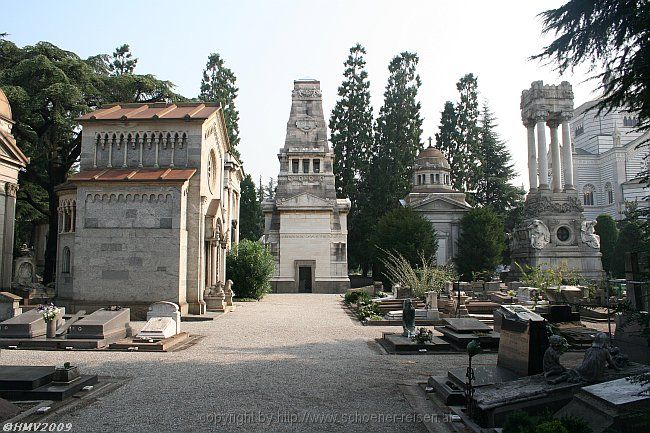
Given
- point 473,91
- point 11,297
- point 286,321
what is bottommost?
point 286,321

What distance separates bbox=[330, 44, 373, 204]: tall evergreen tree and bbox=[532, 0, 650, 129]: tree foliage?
3924cm

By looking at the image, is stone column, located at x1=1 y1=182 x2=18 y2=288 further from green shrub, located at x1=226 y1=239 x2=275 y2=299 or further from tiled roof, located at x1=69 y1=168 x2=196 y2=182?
green shrub, located at x1=226 y1=239 x2=275 y2=299

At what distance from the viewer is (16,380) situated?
730cm

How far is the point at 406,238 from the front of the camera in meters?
35.7

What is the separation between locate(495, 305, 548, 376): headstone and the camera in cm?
703

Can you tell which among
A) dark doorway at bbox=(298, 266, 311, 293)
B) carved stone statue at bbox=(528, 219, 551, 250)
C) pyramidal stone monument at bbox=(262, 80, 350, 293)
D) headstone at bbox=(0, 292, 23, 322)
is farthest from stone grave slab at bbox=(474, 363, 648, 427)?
dark doorway at bbox=(298, 266, 311, 293)

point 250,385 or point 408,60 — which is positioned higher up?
point 408,60

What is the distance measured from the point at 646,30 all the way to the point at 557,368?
4.80m

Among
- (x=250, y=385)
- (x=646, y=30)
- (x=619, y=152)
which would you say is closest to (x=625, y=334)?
(x=646, y=30)

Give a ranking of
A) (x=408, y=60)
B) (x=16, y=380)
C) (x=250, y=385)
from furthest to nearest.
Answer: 1. (x=408, y=60)
2. (x=250, y=385)
3. (x=16, y=380)

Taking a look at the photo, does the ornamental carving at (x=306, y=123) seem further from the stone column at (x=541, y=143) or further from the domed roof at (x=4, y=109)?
the domed roof at (x=4, y=109)

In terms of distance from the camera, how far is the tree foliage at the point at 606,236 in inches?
1756

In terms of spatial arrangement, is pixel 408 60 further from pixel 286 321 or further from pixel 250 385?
pixel 250 385

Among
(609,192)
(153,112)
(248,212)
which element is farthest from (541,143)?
(153,112)
